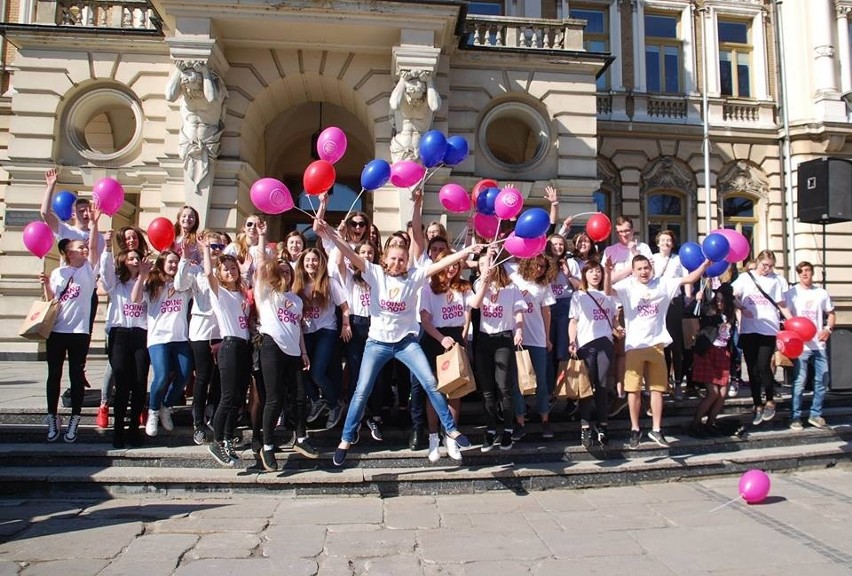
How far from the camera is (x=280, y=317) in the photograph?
5.64 m

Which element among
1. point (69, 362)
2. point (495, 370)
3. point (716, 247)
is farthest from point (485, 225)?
point (69, 362)

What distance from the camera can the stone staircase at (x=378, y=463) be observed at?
5.48m

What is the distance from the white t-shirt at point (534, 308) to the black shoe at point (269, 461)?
2.75 meters

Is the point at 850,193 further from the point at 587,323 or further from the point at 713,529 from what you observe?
the point at 713,529

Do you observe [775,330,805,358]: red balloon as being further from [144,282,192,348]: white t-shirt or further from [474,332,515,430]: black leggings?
[144,282,192,348]: white t-shirt

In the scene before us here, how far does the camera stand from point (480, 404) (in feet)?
23.9

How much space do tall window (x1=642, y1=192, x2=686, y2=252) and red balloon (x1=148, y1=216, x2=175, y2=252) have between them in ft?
49.3

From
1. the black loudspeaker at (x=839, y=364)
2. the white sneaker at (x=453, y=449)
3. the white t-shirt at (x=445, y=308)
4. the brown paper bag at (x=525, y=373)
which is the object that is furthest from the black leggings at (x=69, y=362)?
the black loudspeaker at (x=839, y=364)

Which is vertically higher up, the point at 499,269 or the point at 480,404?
the point at 499,269

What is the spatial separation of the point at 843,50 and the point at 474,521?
20.7m

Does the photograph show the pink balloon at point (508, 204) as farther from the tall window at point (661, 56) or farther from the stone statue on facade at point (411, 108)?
the tall window at point (661, 56)

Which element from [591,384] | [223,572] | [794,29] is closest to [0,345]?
[223,572]

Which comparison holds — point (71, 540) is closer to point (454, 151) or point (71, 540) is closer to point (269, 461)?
point (269, 461)

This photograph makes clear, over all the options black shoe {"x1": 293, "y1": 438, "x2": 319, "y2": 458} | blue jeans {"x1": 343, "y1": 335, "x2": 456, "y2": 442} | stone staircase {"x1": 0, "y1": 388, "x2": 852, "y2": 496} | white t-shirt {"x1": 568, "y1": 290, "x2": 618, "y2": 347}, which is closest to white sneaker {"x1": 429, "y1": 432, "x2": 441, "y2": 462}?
stone staircase {"x1": 0, "y1": 388, "x2": 852, "y2": 496}
